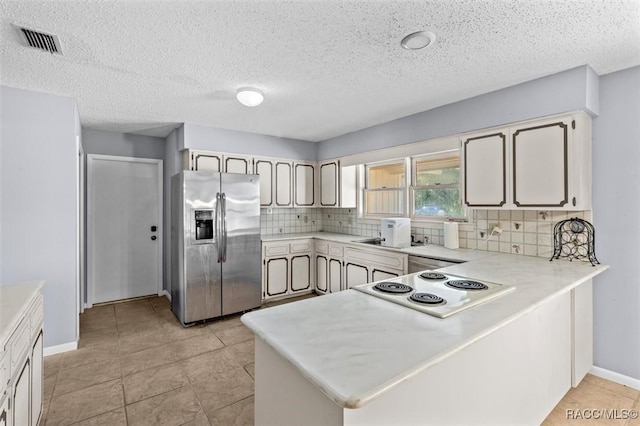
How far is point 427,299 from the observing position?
4.90 feet

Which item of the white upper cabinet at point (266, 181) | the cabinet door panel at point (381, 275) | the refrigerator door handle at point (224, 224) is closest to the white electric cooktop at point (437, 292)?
the cabinet door panel at point (381, 275)

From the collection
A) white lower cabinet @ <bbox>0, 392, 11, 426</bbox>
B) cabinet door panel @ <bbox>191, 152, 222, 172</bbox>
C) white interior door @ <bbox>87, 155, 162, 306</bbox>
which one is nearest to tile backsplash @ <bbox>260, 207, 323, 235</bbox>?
cabinet door panel @ <bbox>191, 152, 222, 172</bbox>

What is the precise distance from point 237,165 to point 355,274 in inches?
84.8

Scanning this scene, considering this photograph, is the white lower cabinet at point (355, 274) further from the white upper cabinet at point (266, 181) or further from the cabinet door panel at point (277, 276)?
the white upper cabinet at point (266, 181)

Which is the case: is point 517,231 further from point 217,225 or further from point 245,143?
point 245,143

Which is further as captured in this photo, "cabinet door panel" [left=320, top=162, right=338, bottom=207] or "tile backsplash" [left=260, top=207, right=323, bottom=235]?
"tile backsplash" [left=260, top=207, right=323, bottom=235]

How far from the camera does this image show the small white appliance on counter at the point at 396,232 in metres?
3.46

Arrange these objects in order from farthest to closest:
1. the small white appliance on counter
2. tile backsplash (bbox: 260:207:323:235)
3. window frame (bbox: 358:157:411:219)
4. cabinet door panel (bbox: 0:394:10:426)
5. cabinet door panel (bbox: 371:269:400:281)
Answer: tile backsplash (bbox: 260:207:323:235), window frame (bbox: 358:157:411:219), the small white appliance on counter, cabinet door panel (bbox: 371:269:400:281), cabinet door panel (bbox: 0:394:10:426)

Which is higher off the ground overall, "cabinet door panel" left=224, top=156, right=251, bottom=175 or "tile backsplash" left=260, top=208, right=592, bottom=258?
"cabinet door panel" left=224, top=156, right=251, bottom=175

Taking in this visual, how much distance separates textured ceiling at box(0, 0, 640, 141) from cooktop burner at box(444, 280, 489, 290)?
1490mm

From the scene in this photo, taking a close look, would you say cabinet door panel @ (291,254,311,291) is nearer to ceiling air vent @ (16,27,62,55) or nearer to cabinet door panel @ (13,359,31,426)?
cabinet door panel @ (13,359,31,426)

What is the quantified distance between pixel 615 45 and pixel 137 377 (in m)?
4.19

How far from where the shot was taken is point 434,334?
3.77 ft

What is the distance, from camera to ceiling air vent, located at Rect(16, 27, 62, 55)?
181 centimetres
